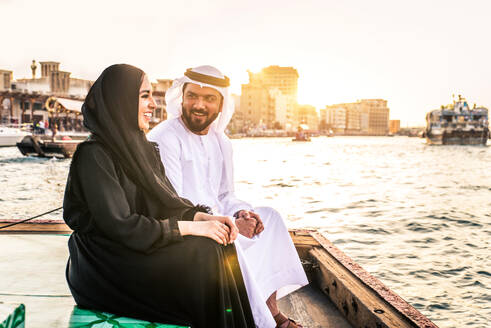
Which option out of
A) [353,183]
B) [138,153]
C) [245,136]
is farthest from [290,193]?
[245,136]

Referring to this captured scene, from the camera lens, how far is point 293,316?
3.14 m

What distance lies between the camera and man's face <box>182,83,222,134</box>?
9.90 feet

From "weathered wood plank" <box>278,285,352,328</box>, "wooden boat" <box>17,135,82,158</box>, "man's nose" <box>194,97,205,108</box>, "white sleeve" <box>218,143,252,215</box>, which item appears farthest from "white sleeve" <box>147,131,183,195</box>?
"wooden boat" <box>17,135,82,158</box>

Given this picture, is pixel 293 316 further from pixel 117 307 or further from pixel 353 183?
pixel 353 183

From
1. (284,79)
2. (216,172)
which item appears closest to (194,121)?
(216,172)

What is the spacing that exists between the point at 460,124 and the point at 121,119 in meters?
88.7

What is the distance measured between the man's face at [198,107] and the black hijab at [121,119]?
1052mm

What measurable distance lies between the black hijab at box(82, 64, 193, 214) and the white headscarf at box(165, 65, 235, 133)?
110cm

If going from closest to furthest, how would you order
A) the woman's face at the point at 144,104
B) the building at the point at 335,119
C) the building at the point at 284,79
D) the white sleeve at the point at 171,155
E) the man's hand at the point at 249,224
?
the woman's face at the point at 144,104 → the man's hand at the point at 249,224 → the white sleeve at the point at 171,155 → the building at the point at 284,79 → the building at the point at 335,119

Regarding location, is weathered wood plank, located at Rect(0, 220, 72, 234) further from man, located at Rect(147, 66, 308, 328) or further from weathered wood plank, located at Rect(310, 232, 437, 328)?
weathered wood plank, located at Rect(310, 232, 437, 328)

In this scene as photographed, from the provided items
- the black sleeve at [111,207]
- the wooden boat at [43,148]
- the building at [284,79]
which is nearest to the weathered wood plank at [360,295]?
the black sleeve at [111,207]

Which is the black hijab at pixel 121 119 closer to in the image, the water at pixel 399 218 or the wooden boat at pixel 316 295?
the wooden boat at pixel 316 295

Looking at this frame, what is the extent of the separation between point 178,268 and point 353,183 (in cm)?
2035

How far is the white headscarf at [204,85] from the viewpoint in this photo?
119 inches
